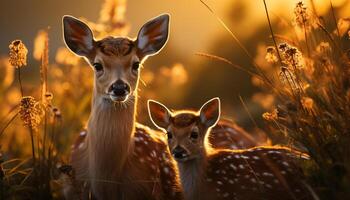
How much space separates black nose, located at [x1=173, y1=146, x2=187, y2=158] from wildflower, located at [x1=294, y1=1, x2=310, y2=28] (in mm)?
1526

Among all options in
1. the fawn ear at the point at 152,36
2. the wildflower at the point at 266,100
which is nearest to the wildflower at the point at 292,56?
the fawn ear at the point at 152,36

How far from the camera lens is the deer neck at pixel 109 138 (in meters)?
7.57

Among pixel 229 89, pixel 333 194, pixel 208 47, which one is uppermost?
pixel 208 47

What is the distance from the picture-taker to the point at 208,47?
16.8 metres

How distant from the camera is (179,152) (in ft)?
24.1

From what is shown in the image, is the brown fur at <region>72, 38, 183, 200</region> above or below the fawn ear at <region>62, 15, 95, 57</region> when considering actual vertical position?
below

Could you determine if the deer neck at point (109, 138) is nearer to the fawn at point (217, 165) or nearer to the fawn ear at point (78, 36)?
the fawn at point (217, 165)

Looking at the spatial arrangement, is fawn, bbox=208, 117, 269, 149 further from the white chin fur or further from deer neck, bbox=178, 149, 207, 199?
the white chin fur

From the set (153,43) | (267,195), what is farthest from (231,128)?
(267,195)

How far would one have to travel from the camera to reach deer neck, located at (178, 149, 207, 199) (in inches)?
294

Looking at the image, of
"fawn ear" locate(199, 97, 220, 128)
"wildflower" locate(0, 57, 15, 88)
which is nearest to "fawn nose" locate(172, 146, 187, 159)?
"fawn ear" locate(199, 97, 220, 128)

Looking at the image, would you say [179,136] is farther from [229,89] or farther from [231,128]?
[229,89]

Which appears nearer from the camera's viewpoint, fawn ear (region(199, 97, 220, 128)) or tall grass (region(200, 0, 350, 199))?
tall grass (region(200, 0, 350, 199))

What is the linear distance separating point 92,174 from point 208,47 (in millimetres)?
9352
